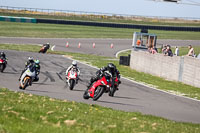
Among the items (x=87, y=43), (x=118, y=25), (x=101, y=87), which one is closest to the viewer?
(x=101, y=87)

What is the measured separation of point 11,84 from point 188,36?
58573mm

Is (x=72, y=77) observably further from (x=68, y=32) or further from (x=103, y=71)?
(x=68, y=32)

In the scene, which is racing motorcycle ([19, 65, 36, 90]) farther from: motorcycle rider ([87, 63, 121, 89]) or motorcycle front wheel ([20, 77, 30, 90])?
motorcycle rider ([87, 63, 121, 89])

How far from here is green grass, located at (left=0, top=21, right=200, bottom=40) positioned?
6166cm

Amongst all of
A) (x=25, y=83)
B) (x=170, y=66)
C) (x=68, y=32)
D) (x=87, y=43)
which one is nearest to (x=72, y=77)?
(x=25, y=83)

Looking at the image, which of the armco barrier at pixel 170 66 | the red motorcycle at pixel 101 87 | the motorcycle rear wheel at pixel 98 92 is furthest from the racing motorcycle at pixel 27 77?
the armco barrier at pixel 170 66

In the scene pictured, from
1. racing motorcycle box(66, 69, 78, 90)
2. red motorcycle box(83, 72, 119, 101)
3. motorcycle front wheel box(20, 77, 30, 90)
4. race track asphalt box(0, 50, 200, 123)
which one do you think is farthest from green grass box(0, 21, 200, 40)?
red motorcycle box(83, 72, 119, 101)

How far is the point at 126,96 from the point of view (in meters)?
18.0

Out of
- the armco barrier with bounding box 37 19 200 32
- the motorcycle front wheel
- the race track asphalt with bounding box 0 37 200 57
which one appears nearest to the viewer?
the motorcycle front wheel

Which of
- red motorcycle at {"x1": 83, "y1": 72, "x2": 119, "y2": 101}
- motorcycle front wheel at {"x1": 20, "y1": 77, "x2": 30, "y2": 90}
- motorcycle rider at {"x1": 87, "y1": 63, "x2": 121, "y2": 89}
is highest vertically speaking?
motorcycle rider at {"x1": 87, "y1": 63, "x2": 121, "y2": 89}

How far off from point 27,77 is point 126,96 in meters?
4.20

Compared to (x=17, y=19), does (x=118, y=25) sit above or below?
below

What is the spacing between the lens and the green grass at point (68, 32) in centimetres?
6166

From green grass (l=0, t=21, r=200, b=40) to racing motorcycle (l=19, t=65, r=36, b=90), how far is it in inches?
1557
